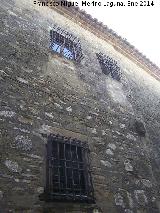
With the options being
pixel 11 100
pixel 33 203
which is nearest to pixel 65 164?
pixel 33 203

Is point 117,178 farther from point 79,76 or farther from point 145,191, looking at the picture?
point 79,76

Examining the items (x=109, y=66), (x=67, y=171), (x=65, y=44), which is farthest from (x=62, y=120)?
(x=109, y=66)

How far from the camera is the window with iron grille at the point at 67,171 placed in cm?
453

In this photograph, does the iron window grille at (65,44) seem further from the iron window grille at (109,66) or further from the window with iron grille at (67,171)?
the window with iron grille at (67,171)

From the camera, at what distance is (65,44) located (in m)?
7.57

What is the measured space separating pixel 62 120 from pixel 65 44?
114 inches

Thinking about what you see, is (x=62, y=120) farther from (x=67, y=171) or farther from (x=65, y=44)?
(x=65, y=44)

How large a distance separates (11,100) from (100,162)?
2.22 metres

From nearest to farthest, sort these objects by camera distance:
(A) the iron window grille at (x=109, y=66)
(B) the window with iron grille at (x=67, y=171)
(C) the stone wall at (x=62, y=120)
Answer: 1. (C) the stone wall at (x=62, y=120)
2. (B) the window with iron grille at (x=67, y=171)
3. (A) the iron window grille at (x=109, y=66)

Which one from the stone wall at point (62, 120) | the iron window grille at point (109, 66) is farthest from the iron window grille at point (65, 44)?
the iron window grille at point (109, 66)

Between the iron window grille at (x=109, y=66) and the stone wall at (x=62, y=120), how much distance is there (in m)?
0.27

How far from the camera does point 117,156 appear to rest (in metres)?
6.06

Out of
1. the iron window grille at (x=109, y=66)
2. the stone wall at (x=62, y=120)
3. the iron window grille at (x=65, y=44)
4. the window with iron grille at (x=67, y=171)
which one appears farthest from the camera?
the iron window grille at (x=109, y=66)

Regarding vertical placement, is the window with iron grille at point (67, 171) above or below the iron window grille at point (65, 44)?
below
